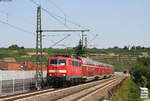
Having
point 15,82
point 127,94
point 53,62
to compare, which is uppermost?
point 53,62

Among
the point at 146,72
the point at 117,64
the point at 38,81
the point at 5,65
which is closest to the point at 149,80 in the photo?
the point at 146,72

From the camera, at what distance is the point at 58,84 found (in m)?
42.1

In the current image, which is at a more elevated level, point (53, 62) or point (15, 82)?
point (53, 62)

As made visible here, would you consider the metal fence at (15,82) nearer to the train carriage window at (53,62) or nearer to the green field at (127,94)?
the train carriage window at (53,62)

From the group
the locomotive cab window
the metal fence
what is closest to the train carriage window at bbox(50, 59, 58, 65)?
the metal fence

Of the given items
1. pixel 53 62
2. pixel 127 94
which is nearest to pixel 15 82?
pixel 53 62

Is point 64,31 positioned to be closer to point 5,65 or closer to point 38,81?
point 38,81

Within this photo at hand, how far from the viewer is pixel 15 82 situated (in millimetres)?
37219

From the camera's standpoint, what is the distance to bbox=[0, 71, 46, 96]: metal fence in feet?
114

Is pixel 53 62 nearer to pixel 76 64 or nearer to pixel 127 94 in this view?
pixel 76 64

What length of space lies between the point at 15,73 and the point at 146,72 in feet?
142

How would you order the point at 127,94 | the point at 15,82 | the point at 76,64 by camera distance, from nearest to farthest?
the point at 127,94, the point at 15,82, the point at 76,64

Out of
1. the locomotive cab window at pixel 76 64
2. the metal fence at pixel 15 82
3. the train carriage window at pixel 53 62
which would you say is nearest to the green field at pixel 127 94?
the locomotive cab window at pixel 76 64

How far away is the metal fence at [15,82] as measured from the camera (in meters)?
34.8
